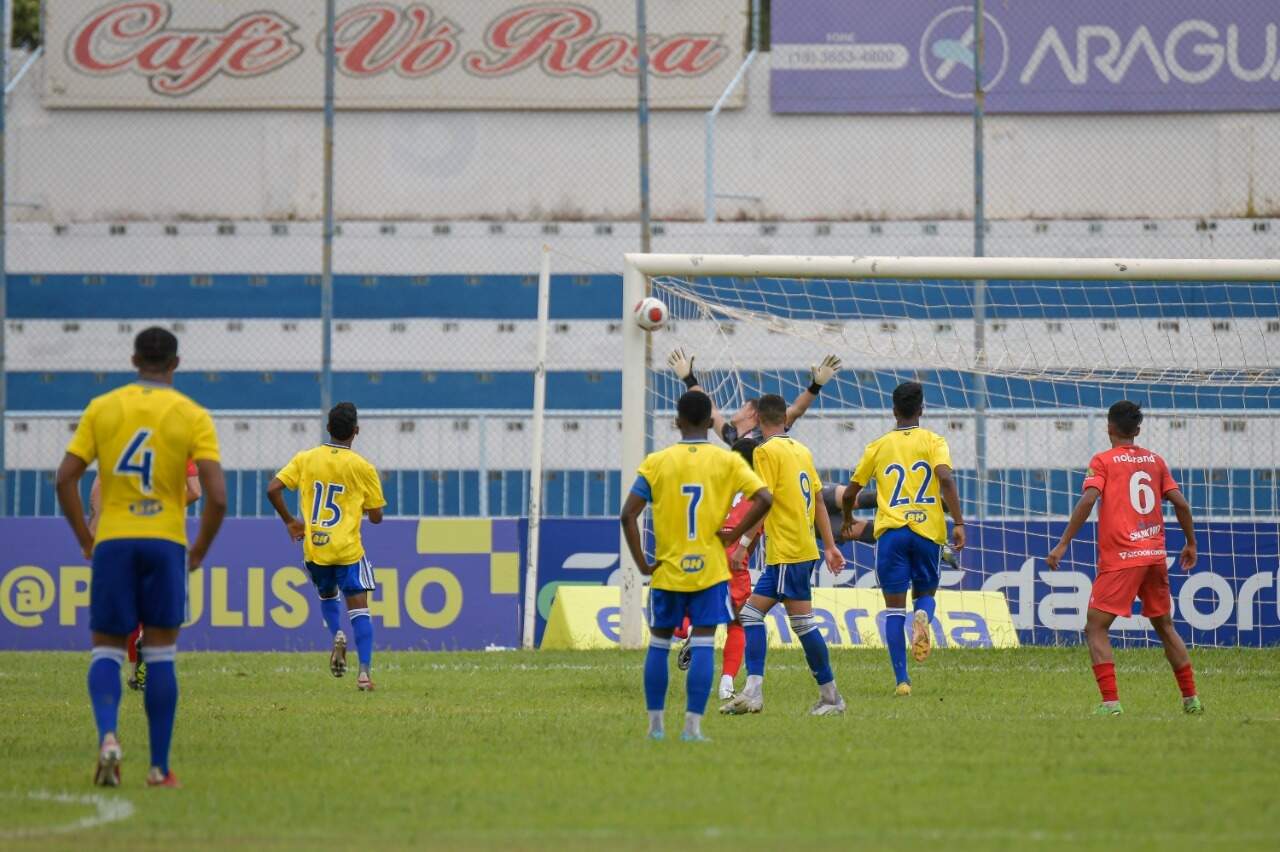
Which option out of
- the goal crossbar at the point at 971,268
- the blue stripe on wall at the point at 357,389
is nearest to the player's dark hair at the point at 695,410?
the goal crossbar at the point at 971,268

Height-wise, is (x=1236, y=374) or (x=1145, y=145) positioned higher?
(x=1145, y=145)

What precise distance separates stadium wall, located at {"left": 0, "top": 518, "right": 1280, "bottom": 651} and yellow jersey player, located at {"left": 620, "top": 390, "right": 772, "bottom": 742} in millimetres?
8047

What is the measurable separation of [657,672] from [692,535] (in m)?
0.75

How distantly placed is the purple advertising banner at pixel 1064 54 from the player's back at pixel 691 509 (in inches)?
852

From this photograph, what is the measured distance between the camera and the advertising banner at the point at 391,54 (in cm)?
3047

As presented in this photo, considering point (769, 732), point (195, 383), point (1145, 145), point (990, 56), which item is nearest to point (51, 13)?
point (195, 383)

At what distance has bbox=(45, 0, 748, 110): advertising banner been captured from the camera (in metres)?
30.5

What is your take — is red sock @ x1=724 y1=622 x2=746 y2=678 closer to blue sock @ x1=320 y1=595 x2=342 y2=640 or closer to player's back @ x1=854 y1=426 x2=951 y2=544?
player's back @ x1=854 y1=426 x2=951 y2=544

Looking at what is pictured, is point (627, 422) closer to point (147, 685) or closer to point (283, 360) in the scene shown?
point (147, 685)

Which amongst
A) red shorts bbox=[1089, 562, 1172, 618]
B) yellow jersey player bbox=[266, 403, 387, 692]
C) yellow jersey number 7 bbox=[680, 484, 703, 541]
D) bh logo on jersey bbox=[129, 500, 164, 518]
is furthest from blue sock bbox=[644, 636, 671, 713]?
yellow jersey player bbox=[266, 403, 387, 692]

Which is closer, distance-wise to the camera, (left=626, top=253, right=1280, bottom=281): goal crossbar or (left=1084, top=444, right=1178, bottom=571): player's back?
(left=1084, top=444, right=1178, bottom=571): player's back

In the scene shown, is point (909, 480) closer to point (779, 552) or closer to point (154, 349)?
point (779, 552)

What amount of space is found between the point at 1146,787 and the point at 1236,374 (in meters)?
10.5

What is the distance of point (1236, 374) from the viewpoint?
17094mm
